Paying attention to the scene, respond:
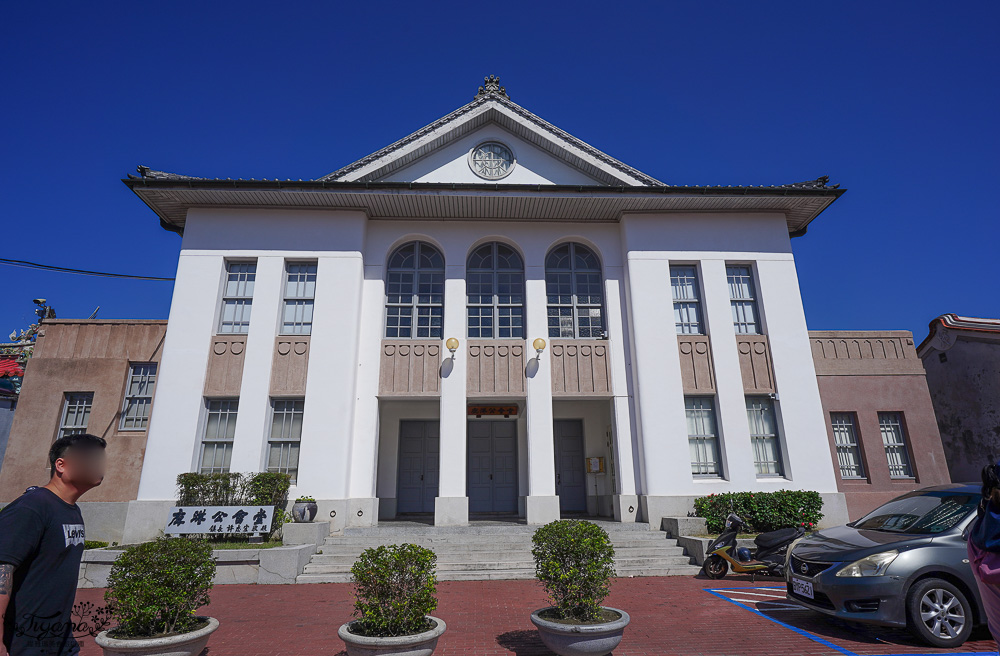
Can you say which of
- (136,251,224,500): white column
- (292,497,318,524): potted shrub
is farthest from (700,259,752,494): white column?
(136,251,224,500): white column

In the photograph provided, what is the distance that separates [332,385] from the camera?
12203 millimetres

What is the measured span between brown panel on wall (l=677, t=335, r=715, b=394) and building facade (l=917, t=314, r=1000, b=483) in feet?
25.8

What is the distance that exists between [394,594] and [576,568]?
5.85ft

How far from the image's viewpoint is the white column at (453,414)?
12.0 meters

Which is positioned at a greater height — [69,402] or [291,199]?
[291,199]

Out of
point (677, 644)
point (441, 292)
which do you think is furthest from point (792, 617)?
point (441, 292)

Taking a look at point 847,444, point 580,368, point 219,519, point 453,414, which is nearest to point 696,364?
point 580,368

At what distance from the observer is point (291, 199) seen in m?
13.0

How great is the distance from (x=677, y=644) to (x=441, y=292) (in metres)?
9.90

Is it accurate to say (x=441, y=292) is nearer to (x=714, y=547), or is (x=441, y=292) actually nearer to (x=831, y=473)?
(x=714, y=547)

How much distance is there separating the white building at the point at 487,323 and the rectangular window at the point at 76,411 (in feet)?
9.24

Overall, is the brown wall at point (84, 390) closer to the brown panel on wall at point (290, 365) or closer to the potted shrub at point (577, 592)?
the brown panel on wall at point (290, 365)

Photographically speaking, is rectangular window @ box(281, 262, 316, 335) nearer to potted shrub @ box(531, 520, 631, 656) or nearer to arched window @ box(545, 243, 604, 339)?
arched window @ box(545, 243, 604, 339)

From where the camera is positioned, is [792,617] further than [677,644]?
Yes
